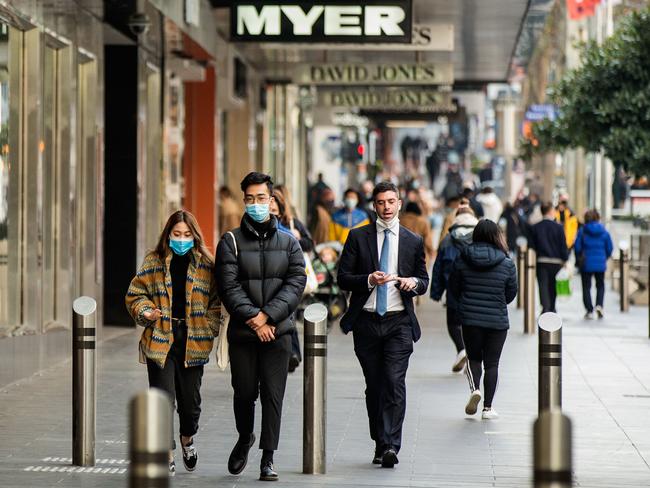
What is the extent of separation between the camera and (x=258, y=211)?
8625 mm

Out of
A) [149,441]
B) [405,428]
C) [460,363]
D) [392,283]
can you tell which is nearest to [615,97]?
[460,363]

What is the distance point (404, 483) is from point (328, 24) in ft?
27.9

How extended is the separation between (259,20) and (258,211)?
25.9 feet

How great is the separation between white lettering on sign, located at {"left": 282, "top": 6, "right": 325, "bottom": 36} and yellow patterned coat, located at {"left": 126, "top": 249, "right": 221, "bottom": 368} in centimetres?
780

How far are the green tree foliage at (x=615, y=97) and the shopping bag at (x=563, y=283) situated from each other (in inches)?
71.0

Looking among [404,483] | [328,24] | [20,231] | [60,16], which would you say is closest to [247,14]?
[328,24]

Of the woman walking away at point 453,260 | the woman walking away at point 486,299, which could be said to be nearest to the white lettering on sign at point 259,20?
the woman walking away at point 453,260

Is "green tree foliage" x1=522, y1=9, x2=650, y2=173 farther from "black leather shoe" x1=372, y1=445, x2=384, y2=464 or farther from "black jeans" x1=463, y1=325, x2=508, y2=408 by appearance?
"black leather shoe" x1=372, y1=445, x2=384, y2=464

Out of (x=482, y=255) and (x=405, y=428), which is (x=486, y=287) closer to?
(x=482, y=255)

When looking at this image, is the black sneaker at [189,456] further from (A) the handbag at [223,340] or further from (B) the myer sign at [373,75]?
(B) the myer sign at [373,75]

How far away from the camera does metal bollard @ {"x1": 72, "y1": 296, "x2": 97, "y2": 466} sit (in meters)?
8.73

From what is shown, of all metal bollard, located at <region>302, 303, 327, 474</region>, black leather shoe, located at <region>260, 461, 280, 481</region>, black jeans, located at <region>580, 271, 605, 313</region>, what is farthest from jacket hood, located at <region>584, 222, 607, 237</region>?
black leather shoe, located at <region>260, 461, 280, 481</region>

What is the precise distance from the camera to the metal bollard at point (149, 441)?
4.52 metres

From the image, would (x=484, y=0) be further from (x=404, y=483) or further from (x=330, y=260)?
(x=404, y=483)
